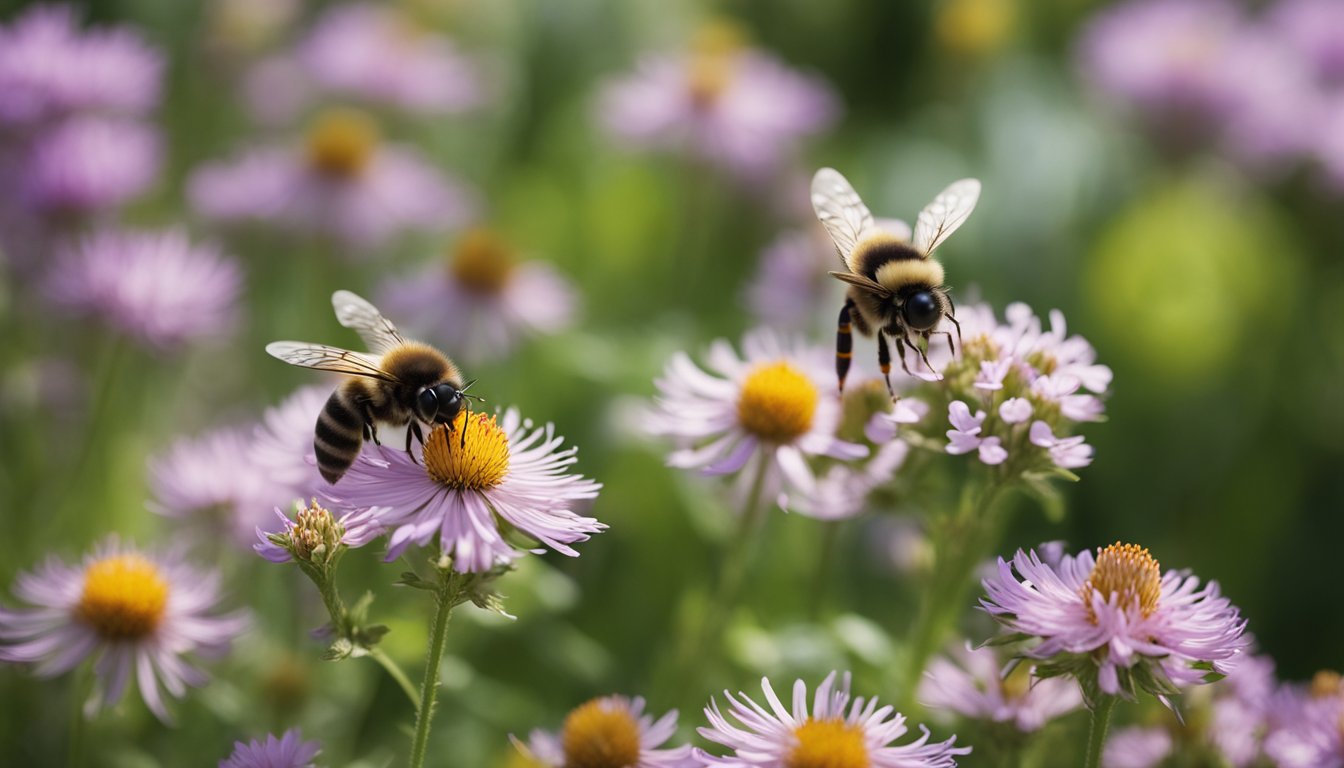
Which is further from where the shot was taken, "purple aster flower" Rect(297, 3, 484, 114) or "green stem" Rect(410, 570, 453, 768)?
"purple aster flower" Rect(297, 3, 484, 114)

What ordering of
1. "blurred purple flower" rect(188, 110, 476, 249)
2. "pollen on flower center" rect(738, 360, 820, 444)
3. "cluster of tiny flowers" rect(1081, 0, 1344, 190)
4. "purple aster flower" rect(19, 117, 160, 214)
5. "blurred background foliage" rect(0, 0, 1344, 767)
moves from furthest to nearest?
"cluster of tiny flowers" rect(1081, 0, 1344, 190), "blurred purple flower" rect(188, 110, 476, 249), "purple aster flower" rect(19, 117, 160, 214), "blurred background foliage" rect(0, 0, 1344, 767), "pollen on flower center" rect(738, 360, 820, 444)

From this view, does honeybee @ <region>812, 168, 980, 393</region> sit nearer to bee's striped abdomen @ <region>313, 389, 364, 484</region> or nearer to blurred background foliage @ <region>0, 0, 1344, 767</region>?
blurred background foliage @ <region>0, 0, 1344, 767</region>

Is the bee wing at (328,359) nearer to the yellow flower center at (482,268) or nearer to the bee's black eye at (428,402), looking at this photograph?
the bee's black eye at (428,402)

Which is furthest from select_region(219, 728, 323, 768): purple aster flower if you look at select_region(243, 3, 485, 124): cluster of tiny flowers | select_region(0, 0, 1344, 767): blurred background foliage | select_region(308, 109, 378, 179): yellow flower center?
select_region(243, 3, 485, 124): cluster of tiny flowers

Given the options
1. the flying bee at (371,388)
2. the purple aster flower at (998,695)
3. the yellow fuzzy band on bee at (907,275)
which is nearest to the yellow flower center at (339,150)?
the flying bee at (371,388)

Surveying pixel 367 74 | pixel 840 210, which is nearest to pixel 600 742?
pixel 840 210

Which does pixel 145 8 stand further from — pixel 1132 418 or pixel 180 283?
pixel 1132 418

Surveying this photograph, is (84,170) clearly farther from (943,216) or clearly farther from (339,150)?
(943,216)
